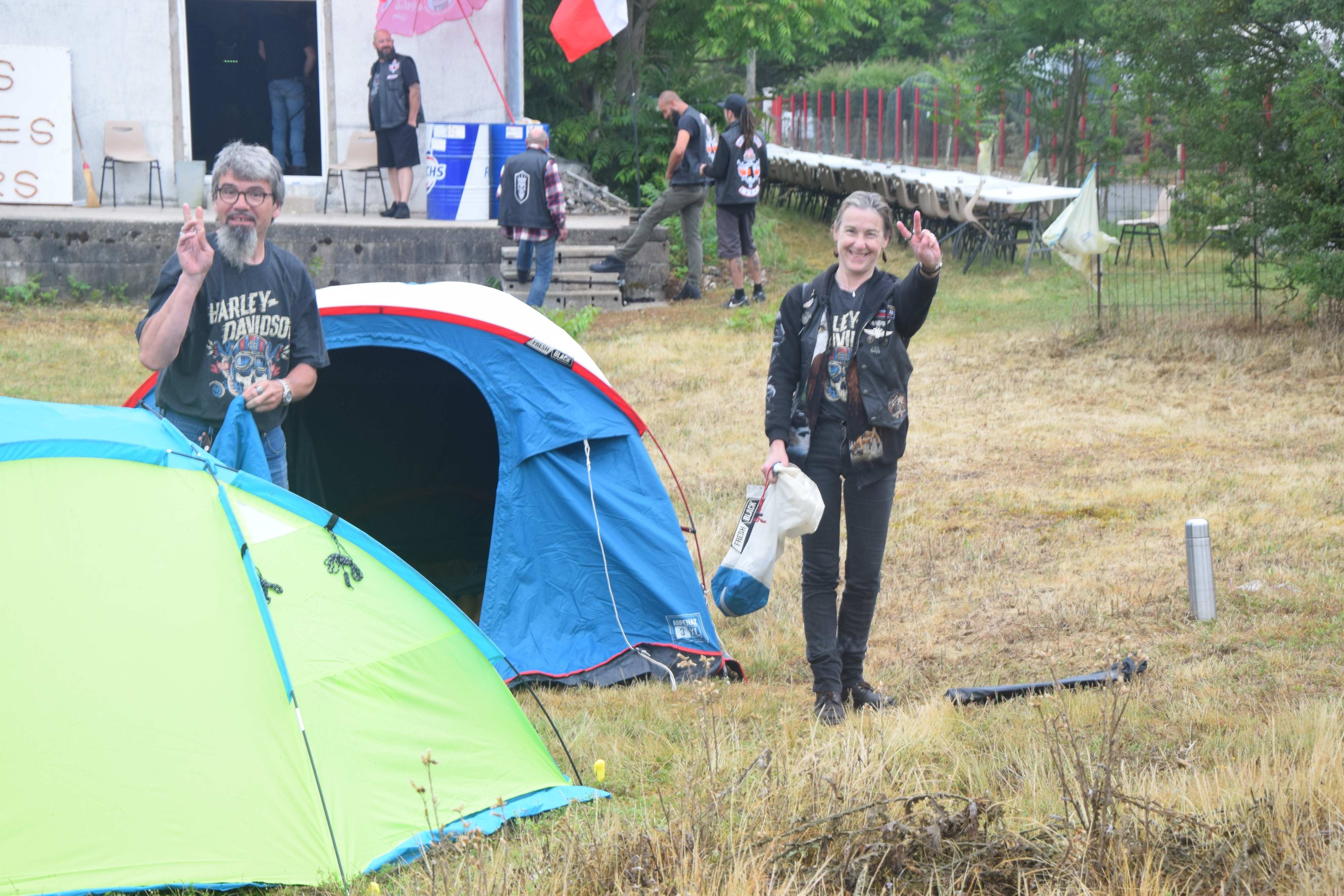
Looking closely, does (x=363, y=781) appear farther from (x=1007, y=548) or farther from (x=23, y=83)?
(x=23, y=83)

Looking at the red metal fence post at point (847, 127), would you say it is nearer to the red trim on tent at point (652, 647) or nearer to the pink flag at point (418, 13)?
the pink flag at point (418, 13)

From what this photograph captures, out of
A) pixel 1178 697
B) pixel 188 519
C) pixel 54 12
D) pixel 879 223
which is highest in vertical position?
pixel 54 12

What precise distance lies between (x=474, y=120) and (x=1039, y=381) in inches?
296

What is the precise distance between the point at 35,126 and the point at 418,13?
4194 millimetres

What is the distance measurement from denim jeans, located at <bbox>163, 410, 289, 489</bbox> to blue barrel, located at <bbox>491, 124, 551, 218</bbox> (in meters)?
9.44

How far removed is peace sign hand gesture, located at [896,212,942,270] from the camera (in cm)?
362

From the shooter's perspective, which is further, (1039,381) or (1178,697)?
(1039,381)

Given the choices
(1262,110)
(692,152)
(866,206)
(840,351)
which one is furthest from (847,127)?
(840,351)

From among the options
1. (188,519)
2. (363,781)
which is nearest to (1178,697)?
(363,781)

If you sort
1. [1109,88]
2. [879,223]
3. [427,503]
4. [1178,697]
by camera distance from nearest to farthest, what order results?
[879,223] < [1178,697] < [427,503] < [1109,88]

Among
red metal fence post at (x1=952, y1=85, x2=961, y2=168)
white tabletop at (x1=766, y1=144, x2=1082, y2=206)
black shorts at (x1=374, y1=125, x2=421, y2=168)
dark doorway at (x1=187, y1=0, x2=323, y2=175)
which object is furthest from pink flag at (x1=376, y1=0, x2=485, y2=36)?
red metal fence post at (x1=952, y1=85, x2=961, y2=168)

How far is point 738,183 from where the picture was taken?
11.8 m

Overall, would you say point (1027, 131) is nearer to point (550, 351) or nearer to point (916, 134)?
point (916, 134)

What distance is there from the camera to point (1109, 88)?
2061 centimetres
